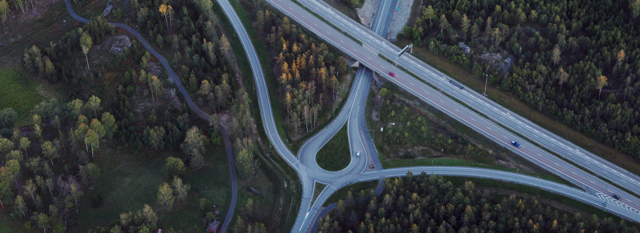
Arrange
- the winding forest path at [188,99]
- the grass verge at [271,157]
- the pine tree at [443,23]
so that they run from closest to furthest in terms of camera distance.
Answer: the winding forest path at [188,99] < the grass verge at [271,157] < the pine tree at [443,23]

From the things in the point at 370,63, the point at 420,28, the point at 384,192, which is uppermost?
the point at 420,28

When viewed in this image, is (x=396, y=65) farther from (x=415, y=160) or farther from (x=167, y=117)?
(x=167, y=117)

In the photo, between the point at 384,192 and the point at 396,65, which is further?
the point at 396,65

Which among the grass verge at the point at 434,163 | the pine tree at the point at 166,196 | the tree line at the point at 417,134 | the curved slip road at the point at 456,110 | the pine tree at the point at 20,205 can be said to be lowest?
the pine tree at the point at 20,205

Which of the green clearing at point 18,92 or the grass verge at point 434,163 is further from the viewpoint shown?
the green clearing at point 18,92

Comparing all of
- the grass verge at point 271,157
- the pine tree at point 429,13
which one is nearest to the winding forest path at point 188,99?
the grass verge at point 271,157

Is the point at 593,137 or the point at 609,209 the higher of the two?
the point at 593,137

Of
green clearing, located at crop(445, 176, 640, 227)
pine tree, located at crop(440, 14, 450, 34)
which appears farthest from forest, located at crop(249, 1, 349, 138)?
green clearing, located at crop(445, 176, 640, 227)

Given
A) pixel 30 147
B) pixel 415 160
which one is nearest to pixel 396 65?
pixel 415 160

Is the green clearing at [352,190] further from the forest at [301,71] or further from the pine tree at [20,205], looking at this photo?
the pine tree at [20,205]
